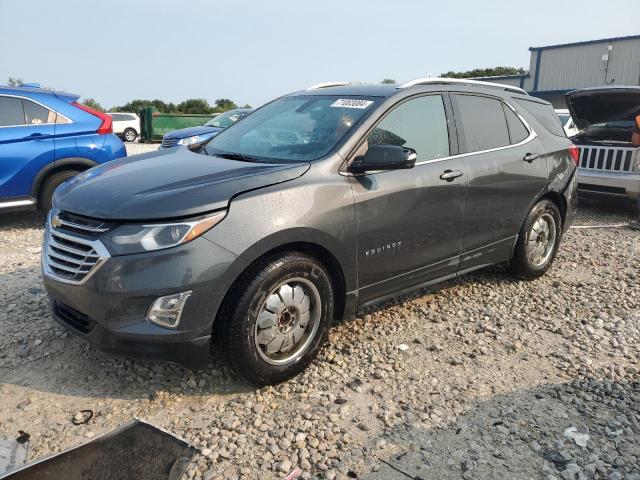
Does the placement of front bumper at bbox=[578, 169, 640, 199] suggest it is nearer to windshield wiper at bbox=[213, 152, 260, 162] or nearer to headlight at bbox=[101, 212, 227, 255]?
windshield wiper at bbox=[213, 152, 260, 162]

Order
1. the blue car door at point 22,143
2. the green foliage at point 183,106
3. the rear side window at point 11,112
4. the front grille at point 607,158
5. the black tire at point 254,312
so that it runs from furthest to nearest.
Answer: the green foliage at point 183,106, the front grille at point 607,158, the rear side window at point 11,112, the blue car door at point 22,143, the black tire at point 254,312

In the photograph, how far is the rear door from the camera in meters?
4.08

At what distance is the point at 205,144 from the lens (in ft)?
13.5

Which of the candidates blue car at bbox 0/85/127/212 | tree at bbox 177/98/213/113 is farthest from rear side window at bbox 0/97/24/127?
tree at bbox 177/98/213/113

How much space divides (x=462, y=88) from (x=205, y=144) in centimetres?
208

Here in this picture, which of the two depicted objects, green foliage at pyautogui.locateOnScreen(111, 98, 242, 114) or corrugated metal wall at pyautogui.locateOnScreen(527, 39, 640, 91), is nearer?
corrugated metal wall at pyautogui.locateOnScreen(527, 39, 640, 91)

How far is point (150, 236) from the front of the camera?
8.69 ft

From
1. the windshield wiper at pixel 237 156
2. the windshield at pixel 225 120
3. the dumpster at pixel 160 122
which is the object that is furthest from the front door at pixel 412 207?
the dumpster at pixel 160 122

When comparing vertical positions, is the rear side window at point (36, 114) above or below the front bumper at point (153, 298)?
above

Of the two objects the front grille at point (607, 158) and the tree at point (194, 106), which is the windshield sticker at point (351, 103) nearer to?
the front grille at point (607, 158)

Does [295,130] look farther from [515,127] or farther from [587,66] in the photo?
[587,66]

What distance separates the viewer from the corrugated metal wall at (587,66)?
25922 millimetres

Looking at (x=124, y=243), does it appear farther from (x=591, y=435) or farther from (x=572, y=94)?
(x=572, y=94)

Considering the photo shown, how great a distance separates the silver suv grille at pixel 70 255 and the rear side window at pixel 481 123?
8.94 feet
